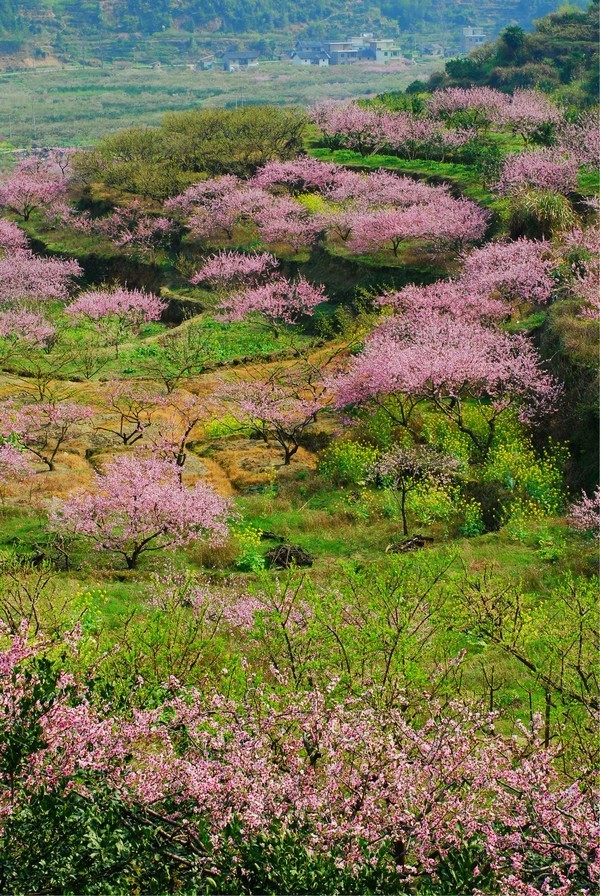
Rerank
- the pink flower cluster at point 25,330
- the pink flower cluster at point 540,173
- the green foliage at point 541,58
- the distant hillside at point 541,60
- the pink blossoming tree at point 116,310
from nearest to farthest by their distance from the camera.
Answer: the pink flower cluster at point 540,173, the pink flower cluster at point 25,330, the pink blossoming tree at point 116,310, the distant hillside at point 541,60, the green foliage at point 541,58

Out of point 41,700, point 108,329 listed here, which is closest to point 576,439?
point 41,700

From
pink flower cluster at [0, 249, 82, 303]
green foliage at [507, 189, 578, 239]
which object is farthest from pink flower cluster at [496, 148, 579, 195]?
pink flower cluster at [0, 249, 82, 303]

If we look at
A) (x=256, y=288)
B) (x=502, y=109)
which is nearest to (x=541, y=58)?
(x=502, y=109)

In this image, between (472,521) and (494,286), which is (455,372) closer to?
(472,521)

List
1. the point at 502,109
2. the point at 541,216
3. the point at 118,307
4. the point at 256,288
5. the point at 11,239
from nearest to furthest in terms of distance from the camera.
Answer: the point at 541,216 < the point at 118,307 < the point at 256,288 < the point at 11,239 < the point at 502,109

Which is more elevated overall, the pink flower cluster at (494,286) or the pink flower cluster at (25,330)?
the pink flower cluster at (494,286)

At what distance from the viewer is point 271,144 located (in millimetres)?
75125

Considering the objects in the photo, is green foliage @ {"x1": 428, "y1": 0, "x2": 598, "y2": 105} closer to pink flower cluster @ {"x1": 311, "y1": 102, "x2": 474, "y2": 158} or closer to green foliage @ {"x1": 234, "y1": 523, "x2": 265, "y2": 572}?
pink flower cluster @ {"x1": 311, "y1": 102, "x2": 474, "y2": 158}

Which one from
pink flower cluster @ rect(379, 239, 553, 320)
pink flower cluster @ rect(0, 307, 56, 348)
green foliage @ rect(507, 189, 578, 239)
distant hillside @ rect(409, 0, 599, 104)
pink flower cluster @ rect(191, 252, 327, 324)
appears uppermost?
distant hillside @ rect(409, 0, 599, 104)

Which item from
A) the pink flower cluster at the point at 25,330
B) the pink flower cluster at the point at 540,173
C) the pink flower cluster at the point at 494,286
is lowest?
the pink flower cluster at the point at 25,330

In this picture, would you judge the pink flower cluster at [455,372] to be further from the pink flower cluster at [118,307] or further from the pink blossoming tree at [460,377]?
the pink flower cluster at [118,307]

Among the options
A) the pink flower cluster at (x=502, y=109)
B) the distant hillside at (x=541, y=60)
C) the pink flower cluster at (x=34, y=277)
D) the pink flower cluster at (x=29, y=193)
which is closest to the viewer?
the pink flower cluster at (x=34, y=277)

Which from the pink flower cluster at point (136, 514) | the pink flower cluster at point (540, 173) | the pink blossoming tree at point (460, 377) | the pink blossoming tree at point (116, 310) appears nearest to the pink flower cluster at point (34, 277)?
the pink blossoming tree at point (116, 310)

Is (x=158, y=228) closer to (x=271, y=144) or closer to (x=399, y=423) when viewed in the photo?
(x=271, y=144)
